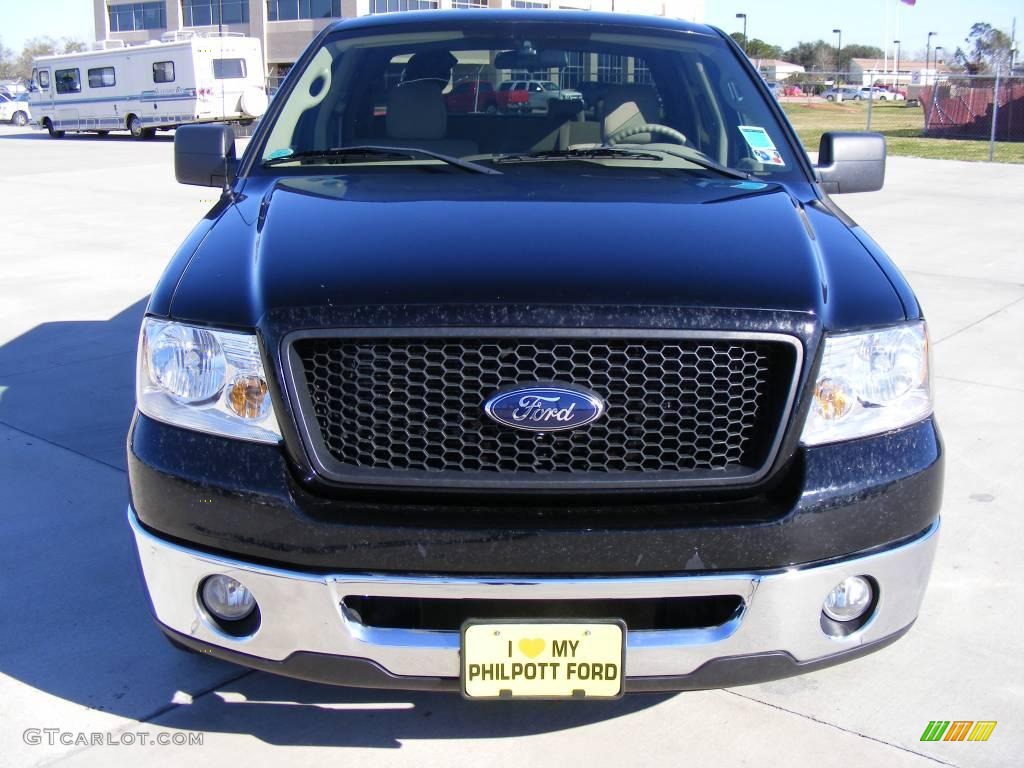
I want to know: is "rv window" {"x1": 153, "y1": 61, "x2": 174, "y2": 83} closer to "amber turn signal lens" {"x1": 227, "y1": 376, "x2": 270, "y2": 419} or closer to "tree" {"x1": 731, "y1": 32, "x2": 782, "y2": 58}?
"amber turn signal lens" {"x1": 227, "y1": 376, "x2": 270, "y2": 419}

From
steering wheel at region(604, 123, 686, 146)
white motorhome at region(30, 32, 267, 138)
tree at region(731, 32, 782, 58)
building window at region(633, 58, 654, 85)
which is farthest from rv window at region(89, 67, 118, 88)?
tree at region(731, 32, 782, 58)

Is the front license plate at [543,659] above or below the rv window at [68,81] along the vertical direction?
below

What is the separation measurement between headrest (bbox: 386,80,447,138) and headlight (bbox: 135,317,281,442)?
Result: 1515 millimetres

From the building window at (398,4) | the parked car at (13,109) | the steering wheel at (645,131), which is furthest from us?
the building window at (398,4)

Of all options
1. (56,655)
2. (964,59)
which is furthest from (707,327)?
(964,59)

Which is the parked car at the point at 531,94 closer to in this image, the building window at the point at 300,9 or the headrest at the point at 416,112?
the headrest at the point at 416,112

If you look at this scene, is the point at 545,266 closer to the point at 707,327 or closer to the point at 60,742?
the point at 707,327

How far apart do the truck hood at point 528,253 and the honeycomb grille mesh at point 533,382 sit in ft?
0.33

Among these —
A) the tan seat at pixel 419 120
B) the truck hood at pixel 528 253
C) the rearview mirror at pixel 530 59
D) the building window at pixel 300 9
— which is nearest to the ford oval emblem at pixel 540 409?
the truck hood at pixel 528 253

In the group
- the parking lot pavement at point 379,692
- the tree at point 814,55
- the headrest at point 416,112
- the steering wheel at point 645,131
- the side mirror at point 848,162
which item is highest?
the tree at point 814,55

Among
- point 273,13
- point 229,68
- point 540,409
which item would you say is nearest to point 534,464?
point 540,409

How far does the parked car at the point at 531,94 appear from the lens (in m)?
3.78

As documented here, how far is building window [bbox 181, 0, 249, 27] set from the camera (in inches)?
2473

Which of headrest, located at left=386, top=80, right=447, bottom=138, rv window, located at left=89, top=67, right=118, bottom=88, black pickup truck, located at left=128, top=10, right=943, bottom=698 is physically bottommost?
black pickup truck, located at left=128, top=10, right=943, bottom=698
